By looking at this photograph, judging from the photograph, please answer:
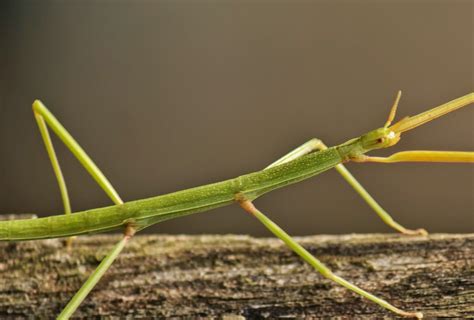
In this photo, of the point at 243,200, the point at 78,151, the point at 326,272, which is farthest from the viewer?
the point at 78,151

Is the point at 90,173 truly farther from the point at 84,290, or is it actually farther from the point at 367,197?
the point at 367,197

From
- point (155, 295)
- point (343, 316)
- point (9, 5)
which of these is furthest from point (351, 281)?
point (9, 5)

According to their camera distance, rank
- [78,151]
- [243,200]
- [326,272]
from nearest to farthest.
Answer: [326,272] → [243,200] → [78,151]

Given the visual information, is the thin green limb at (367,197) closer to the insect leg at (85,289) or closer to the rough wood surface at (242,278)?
the rough wood surface at (242,278)

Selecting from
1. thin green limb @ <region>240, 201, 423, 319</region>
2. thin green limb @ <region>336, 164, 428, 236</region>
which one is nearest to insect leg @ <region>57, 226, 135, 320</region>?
thin green limb @ <region>240, 201, 423, 319</region>

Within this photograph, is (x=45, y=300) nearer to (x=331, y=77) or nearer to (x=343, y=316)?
(x=343, y=316)

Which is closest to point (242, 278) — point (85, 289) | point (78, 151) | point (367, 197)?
point (85, 289)

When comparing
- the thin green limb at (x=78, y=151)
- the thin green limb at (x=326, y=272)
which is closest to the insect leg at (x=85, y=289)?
the thin green limb at (x=78, y=151)
